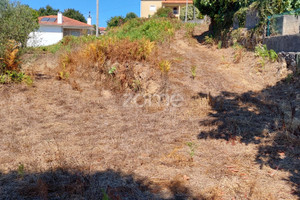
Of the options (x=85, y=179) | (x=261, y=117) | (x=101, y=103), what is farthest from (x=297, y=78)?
(x=85, y=179)

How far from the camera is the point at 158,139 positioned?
16.5 feet

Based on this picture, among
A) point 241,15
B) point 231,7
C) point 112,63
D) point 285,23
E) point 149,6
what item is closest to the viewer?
point 112,63

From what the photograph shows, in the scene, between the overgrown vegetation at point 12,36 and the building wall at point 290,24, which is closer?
the overgrown vegetation at point 12,36

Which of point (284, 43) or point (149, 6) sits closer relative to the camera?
point (284, 43)

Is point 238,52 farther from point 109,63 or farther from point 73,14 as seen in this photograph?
point 73,14

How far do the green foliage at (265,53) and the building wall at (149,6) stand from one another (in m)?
38.7

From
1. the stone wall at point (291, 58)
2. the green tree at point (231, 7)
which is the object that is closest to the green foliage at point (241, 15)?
the green tree at point (231, 7)

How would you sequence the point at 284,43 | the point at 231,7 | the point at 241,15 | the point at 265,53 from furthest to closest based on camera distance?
the point at 231,7, the point at 241,15, the point at 265,53, the point at 284,43

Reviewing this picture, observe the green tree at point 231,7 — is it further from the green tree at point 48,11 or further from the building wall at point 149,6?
the green tree at point 48,11

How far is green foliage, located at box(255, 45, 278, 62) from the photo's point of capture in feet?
29.5

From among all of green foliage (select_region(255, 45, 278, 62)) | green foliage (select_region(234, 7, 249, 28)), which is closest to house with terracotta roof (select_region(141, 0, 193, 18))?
green foliage (select_region(234, 7, 249, 28))

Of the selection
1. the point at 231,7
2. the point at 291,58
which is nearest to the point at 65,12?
the point at 231,7

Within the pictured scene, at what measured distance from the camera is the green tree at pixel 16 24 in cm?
813

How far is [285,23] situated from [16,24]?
27.7 ft
